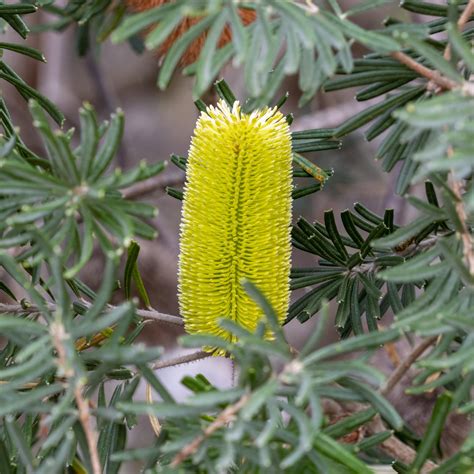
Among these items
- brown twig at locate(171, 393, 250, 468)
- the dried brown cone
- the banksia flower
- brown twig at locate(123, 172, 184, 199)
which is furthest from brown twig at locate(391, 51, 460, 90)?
brown twig at locate(123, 172, 184, 199)

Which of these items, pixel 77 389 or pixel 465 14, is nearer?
pixel 77 389

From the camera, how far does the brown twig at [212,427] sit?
0.40m

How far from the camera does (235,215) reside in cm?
55

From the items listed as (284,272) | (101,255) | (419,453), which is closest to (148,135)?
(101,255)

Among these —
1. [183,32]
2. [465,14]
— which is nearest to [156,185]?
[183,32]

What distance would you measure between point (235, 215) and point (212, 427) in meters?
0.19

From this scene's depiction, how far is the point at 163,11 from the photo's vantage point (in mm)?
408

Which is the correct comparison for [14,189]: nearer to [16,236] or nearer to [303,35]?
[16,236]

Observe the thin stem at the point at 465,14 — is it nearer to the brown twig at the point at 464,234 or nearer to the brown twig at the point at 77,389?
the brown twig at the point at 464,234

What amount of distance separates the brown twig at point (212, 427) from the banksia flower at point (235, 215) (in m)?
0.17

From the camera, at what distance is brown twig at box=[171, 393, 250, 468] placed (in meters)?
0.40

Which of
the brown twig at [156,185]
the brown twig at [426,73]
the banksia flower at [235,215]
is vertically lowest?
the banksia flower at [235,215]

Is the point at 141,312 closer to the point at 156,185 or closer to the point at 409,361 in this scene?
the point at 409,361

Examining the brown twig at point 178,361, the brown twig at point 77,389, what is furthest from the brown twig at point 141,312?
the brown twig at point 77,389
